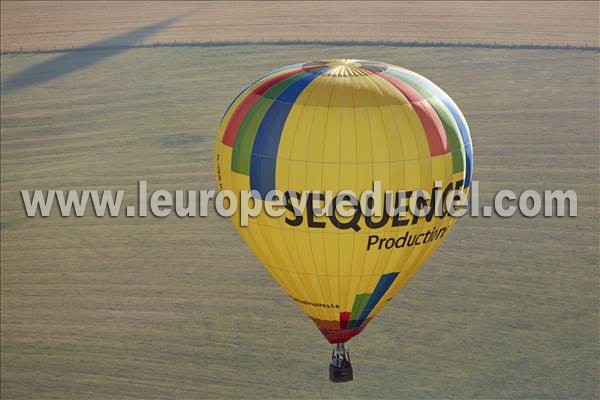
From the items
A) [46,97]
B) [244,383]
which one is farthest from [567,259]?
[46,97]

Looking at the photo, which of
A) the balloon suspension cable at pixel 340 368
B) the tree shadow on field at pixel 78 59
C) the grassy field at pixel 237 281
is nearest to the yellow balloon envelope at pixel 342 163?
the balloon suspension cable at pixel 340 368

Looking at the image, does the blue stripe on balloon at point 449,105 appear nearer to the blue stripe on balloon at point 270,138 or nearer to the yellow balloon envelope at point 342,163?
the yellow balloon envelope at point 342,163

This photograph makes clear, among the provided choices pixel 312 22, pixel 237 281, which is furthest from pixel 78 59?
pixel 237 281

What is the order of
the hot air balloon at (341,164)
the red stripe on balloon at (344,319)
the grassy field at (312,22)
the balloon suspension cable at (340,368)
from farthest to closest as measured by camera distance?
the grassy field at (312,22), the red stripe on balloon at (344,319), the balloon suspension cable at (340,368), the hot air balloon at (341,164)

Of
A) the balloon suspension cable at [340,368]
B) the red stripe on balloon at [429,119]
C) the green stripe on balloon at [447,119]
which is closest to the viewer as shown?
the red stripe on balloon at [429,119]

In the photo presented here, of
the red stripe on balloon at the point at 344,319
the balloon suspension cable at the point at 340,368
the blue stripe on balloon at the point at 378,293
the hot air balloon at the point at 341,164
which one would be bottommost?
the balloon suspension cable at the point at 340,368

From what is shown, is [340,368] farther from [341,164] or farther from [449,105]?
[449,105]

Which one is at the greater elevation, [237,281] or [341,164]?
[341,164]
